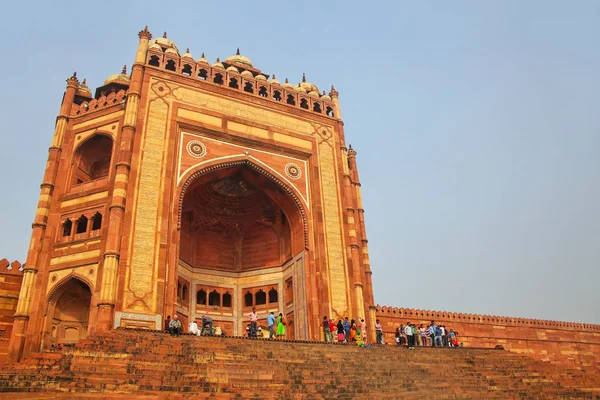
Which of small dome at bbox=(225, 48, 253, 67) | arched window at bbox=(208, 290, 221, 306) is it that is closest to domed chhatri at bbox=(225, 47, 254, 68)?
small dome at bbox=(225, 48, 253, 67)

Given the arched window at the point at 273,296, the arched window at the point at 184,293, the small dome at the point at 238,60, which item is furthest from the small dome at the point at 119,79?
the arched window at the point at 273,296

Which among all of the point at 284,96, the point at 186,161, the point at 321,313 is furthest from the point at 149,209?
the point at 284,96

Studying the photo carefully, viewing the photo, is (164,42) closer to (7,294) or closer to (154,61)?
(154,61)

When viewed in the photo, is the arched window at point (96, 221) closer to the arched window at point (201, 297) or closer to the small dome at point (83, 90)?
the arched window at point (201, 297)

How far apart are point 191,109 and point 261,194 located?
421cm

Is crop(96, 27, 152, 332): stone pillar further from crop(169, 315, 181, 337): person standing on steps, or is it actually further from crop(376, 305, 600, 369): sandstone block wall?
crop(376, 305, 600, 369): sandstone block wall

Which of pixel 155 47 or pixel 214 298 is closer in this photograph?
pixel 155 47

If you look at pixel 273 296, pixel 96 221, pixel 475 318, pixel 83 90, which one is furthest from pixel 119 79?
pixel 475 318

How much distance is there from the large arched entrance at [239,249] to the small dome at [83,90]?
531 cm

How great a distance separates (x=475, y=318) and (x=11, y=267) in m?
17.9

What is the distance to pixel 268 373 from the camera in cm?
1009

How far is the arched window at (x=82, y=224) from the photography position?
52.4ft

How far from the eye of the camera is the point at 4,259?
52.3 feet

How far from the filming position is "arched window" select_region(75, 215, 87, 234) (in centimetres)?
1598
